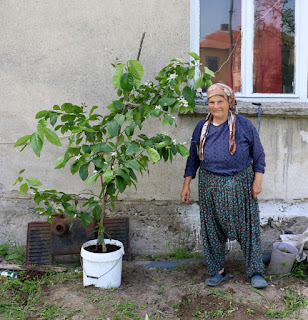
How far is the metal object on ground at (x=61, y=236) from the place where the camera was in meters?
3.32

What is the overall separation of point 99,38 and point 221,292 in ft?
8.27

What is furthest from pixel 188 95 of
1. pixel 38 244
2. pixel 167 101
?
pixel 38 244

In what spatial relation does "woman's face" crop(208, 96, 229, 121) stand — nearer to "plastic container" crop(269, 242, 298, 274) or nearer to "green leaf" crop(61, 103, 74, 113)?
"green leaf" crop(61, 103, 74, 113)

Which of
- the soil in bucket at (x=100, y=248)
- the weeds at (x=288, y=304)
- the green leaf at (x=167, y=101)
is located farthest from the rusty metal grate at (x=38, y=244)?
the weeds at (x=288, y=304)

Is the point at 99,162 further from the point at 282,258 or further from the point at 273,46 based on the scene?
the point at 273,46

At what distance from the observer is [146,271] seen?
3.27 m

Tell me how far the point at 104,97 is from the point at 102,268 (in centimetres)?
160

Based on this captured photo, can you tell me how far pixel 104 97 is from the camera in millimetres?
3504

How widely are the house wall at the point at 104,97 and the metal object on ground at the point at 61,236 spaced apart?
0.19m

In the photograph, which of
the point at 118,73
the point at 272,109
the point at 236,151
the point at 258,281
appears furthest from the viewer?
the point at 272,109

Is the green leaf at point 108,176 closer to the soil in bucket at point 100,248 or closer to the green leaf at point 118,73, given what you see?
the green leaf at point 118,73

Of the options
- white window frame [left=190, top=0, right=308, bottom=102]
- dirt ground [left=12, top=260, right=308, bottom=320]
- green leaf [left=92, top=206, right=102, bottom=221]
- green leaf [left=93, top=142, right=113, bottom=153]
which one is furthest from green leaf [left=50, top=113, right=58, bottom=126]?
white window frame [left=190, top=0, right=308, bottom=102]

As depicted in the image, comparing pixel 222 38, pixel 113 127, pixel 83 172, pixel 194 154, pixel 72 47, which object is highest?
pixel 222 38

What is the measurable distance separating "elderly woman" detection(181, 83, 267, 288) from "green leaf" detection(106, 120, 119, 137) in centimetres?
69
